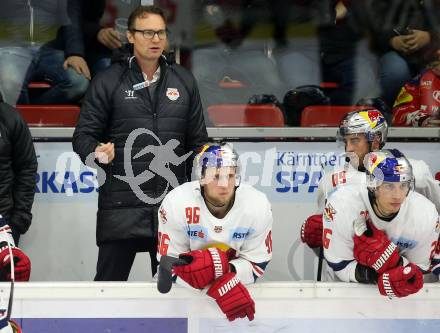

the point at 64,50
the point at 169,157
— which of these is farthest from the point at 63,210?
the point at 169,157

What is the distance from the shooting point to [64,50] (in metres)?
5.22

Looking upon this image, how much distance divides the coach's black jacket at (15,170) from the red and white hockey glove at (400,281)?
1.90m

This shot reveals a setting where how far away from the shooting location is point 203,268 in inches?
131

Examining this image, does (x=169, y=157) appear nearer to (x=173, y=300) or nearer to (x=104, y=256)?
(x=104, y=256)

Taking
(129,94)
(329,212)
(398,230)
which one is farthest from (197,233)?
(129,94)

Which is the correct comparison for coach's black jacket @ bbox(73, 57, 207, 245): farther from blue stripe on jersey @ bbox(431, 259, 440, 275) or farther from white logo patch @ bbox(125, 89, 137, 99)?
blue stripe on jersey @ bbox(431, 259, 440, 275)

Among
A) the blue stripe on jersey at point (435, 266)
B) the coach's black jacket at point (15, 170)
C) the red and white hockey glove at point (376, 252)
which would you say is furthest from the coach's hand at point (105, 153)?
the blue stripe on jersey at point (435, 266)

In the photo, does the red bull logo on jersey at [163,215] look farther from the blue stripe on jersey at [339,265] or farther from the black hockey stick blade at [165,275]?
the blue stripe on jersey at [339,265]

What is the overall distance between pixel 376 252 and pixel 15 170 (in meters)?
1.93

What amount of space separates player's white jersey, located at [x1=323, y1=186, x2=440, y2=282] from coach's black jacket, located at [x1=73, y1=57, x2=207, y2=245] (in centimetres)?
88

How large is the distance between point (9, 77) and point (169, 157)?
1.50m

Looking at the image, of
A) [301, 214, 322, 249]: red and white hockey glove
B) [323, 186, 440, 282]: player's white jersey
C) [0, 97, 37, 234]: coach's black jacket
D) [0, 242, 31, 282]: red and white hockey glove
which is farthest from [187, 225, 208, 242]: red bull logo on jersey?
[0, 97, 37, 234]: coach's black jacket

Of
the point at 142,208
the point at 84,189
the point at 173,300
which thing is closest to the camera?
the point at 173,300

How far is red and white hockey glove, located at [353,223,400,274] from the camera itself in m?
3.43
